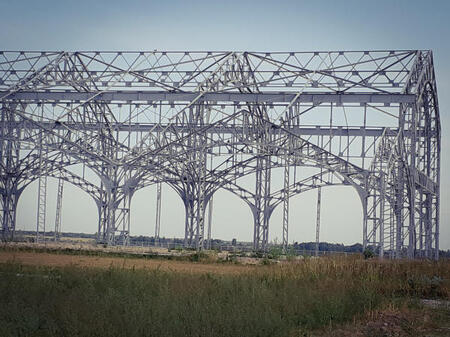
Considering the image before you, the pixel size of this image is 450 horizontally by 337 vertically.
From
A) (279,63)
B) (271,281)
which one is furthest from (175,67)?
(271,281)

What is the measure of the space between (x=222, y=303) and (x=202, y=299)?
0.56m

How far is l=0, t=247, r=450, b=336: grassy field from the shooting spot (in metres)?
12.6

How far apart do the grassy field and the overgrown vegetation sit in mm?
23

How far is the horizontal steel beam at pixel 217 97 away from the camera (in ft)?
128

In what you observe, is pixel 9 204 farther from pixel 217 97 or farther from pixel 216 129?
pixel 217 97

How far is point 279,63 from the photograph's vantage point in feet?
137

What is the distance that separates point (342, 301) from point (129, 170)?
29.6 metres

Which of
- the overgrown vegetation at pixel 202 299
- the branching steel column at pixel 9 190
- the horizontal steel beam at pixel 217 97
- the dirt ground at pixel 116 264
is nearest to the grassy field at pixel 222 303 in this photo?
the overgrown vegetation at pixel 202 299

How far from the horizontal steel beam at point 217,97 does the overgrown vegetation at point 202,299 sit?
1912cm

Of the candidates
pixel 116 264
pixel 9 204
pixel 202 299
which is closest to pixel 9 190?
pixel 9 204

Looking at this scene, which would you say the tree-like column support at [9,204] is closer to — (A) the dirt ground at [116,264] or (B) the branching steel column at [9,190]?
(B) the branching steel column at [9,190]

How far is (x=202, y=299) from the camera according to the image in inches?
583

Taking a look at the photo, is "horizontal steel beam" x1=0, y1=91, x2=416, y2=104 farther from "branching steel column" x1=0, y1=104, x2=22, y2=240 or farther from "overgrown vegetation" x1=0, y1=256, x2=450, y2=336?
"overgrown vegetation" x1=0, y1=256, x2=450, y2=336

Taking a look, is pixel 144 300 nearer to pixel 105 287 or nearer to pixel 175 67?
pixel 105 287
